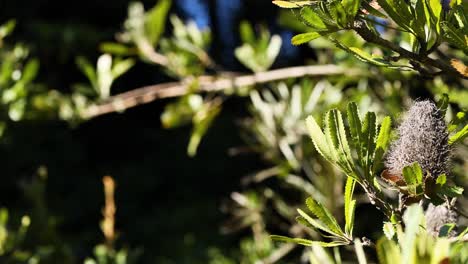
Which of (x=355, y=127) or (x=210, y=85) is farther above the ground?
(x=355, y=127)

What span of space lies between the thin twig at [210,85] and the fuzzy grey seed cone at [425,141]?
1.89 feet

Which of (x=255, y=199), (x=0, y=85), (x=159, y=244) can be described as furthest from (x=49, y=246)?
(x=159, y=244)

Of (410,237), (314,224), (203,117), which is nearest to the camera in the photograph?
(410,237)

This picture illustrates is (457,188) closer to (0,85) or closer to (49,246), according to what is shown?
(0,85)

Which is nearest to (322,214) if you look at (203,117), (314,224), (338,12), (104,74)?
(314,224)

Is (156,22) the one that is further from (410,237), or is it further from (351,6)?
(410,237)

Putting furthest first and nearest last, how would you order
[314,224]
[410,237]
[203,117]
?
1. [203,117]
2. [314,224]
3. [410,237]

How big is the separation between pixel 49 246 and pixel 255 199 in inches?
16.8

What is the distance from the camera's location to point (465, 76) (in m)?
0.38

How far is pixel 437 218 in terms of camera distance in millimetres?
390

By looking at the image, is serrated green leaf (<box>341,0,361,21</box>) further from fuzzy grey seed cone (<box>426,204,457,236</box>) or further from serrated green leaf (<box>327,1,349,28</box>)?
fuzzy grey seed cone (<box>426,204,457,236</box>)

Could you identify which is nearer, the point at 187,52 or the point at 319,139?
the point at 319,139

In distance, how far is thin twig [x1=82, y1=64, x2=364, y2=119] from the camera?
946mm

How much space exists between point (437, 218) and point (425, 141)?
0.07m
